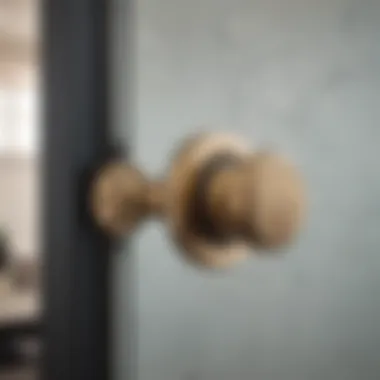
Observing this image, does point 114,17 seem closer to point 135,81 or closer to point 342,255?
point 135,81

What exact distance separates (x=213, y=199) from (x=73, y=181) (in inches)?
2.1

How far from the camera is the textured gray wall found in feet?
0.85

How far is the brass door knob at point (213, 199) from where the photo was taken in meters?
0.20

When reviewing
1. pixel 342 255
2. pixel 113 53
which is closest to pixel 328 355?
pixel 342 255

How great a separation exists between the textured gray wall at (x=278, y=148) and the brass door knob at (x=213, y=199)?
0.01m

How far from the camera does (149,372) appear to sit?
26 centimetres

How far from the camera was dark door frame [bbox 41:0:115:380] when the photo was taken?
25 centimetres

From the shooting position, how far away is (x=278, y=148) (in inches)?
11.3

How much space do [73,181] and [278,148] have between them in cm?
7

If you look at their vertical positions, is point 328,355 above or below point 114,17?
below

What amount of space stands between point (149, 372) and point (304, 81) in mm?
105

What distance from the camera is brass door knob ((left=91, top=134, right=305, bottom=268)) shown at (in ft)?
0.65

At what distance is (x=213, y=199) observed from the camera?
217 millimetres

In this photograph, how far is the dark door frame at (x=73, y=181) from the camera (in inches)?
9.8
